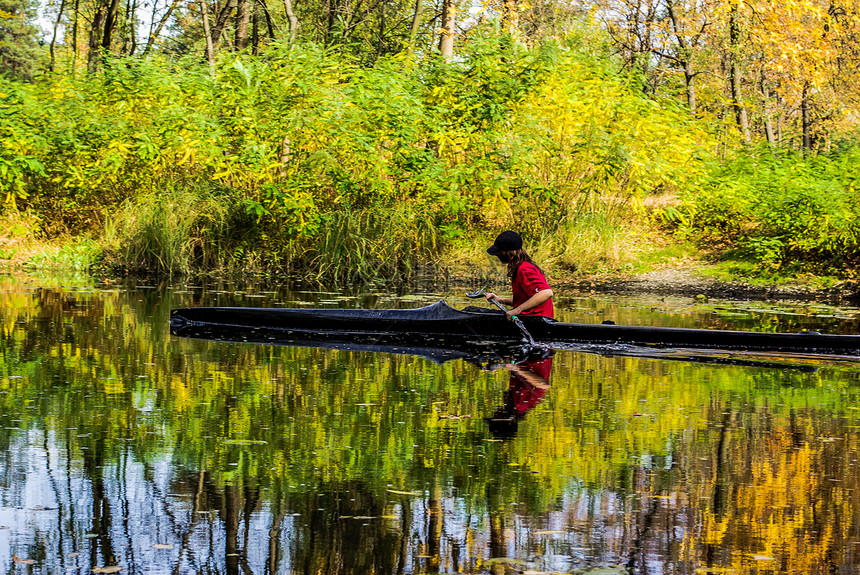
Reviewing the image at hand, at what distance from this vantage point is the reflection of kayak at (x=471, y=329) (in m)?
9.82

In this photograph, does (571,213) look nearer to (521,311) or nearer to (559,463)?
(521,311)

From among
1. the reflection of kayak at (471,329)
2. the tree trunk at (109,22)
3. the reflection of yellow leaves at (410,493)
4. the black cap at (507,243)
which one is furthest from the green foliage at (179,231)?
the reflection of yellow leaves at (410,493)

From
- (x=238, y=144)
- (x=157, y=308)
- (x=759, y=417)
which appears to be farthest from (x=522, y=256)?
(x=238, y=144)

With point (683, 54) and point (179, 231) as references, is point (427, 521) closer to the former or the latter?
point (179, 231)

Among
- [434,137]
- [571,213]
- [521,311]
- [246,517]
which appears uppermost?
[434,137]

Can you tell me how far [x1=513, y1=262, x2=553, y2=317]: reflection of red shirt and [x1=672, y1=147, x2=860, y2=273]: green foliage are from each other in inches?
329

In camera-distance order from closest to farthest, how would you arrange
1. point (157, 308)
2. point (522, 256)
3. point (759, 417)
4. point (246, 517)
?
point (246, 517) < point (759, 417) < point (522, 256) < point (157, 308)

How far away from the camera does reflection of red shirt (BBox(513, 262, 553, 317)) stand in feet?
33.3

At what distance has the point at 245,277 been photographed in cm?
1819

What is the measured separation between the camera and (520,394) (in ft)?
25.6

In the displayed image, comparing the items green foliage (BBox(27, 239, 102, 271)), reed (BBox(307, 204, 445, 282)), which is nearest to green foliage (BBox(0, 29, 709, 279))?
reed (BBox(307, 204, 445, 282))

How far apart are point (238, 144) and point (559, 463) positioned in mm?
14316

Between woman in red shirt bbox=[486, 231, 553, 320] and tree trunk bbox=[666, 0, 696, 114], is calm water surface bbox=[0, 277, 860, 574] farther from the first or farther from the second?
tree trunk bbox=[666, 0, 696, 114]

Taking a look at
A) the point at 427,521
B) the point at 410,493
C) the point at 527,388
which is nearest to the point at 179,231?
the point at 527,388
